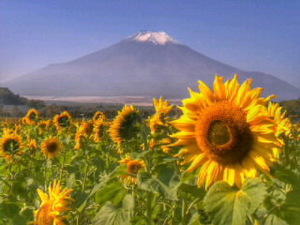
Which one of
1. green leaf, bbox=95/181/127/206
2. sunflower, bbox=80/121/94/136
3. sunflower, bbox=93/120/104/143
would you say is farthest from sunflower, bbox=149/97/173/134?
sunflower, bbox=80/121/94/136

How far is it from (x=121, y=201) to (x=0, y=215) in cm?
112

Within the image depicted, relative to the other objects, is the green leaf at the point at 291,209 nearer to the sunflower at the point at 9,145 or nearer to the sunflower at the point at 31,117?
the sunflower at the point at 9,145

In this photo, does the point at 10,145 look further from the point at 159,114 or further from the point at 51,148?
the point at 159,114

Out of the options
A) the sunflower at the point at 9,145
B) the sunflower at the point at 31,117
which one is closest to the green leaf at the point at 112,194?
the sunflower at the point at 9,145

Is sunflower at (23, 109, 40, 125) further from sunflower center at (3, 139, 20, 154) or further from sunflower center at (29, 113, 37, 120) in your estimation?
sunflower center at (3, 139, 20, 154)

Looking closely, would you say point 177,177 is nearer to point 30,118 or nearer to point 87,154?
point 87,154

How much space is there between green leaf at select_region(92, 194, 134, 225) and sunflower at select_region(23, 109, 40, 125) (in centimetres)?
802

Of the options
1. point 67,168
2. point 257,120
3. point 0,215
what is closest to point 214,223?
point 257,120

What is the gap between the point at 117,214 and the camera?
2.36m

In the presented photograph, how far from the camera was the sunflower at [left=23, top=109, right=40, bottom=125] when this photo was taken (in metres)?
10.2

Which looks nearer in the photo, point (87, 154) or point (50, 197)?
point (50, 197)

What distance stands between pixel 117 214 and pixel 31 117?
8250 mm

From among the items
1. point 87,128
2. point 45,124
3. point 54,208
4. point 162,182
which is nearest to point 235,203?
point 162,182

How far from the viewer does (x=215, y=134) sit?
197 centimetres
